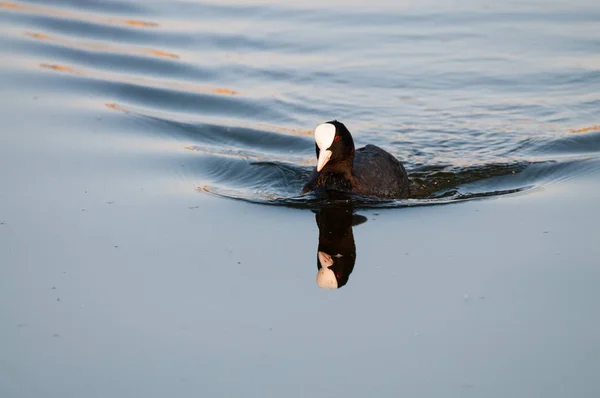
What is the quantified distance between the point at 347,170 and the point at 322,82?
147 inches

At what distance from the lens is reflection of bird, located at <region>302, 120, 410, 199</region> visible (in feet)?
25.3

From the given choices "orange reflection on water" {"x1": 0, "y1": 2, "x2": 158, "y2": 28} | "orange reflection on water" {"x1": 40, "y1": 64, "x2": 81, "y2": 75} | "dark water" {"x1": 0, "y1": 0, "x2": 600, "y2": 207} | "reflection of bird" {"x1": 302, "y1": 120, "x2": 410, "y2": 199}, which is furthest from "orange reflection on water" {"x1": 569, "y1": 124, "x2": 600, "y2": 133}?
"orange reflection on water" {"x1": 0, "y1": 2, "x2": 158, "y2": 28}

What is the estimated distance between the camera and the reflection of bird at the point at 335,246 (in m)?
6.12

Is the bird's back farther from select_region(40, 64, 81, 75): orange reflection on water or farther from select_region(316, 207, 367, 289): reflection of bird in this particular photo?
select_region(40, 64, 81, 75): orange reflection on water

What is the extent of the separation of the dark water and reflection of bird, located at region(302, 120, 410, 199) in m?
0.19

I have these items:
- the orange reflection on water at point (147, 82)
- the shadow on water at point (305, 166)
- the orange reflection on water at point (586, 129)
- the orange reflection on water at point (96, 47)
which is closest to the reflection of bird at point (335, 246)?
the shadow on water at point (305, 166)

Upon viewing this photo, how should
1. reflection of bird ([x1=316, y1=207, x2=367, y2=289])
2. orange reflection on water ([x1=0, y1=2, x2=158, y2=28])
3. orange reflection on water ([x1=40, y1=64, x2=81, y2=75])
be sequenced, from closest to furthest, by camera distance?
reflection of bird ([x1=316, y1=207, x2=367, y2=289]), orange reflection on water ([x1=40, y1=64, x2=81, y2=75]), orange reflection on water ([x1=0, y1=2, x2=158, y2=28])

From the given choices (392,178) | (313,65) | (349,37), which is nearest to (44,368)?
(392,178)

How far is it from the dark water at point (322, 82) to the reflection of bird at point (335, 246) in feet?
1.26

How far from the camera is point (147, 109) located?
34.0 ft

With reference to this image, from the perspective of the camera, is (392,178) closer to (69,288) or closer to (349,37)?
(69,288)

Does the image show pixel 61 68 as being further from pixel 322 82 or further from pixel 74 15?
pixel 322 82

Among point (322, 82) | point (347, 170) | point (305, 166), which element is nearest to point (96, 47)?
point (322, 82)

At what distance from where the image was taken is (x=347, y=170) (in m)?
7.89
